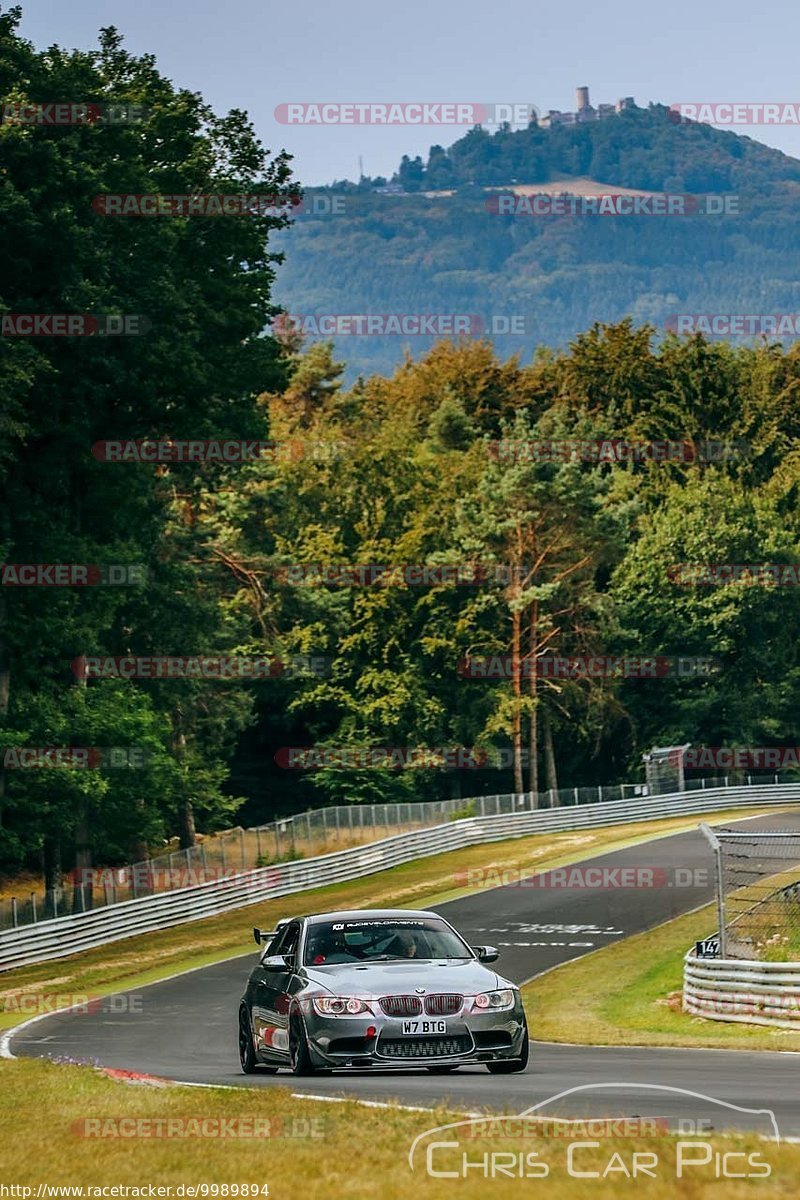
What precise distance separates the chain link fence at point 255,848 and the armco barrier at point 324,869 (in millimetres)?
345

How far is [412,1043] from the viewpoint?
1507cm

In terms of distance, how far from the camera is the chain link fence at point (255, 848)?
4372cm

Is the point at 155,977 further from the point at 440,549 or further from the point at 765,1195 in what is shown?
the point at 440,549

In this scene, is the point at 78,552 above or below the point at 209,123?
below

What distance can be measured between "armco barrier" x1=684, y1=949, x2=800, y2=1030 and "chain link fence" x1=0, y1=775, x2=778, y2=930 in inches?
738

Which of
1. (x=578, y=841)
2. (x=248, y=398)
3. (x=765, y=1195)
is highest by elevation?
(x=248, y=398)

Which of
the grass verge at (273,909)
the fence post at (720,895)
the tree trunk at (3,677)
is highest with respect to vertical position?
the tree trunk at (3,677)

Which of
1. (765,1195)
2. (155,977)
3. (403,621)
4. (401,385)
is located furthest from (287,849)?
(401,385)

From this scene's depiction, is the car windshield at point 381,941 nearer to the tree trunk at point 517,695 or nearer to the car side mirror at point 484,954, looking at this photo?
the car side mirror at point 484,954

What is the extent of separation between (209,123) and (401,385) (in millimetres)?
72913

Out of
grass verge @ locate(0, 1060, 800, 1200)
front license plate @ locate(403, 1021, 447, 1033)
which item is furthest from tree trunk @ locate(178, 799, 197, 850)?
grass verge @ locate(0, 1060, 800, 1200)

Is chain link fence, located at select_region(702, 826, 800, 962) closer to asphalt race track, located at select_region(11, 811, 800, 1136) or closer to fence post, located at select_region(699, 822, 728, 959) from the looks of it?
fence post, located at select_region(699, 822, 728, 959)

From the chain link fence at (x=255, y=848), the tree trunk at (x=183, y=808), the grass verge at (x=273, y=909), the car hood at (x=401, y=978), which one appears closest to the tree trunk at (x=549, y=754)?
the chain link fence at (x=255, y=848)

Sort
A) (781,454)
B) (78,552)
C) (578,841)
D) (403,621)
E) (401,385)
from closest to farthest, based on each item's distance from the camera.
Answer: (78,552) < (578,841) < (403,621) < (781,454) < (401,385)
